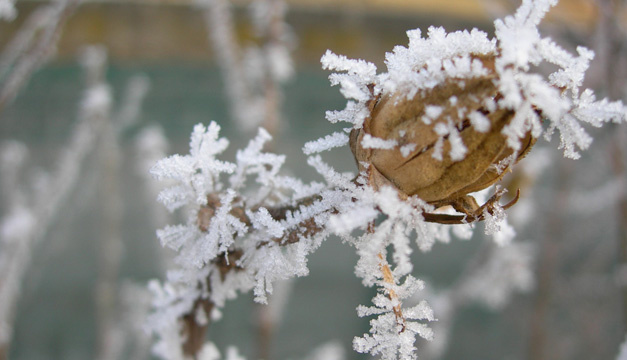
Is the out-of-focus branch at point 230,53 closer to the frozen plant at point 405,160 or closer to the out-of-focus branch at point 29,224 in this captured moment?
the out-of-focus branch at point 29,224

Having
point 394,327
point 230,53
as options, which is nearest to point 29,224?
point 230,53

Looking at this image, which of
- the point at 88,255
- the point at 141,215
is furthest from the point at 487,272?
the point at 88,255

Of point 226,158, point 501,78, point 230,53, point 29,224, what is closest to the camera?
point 501,78

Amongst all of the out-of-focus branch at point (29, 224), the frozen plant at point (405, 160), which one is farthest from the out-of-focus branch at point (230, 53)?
the frozen plant at point (405, 160)

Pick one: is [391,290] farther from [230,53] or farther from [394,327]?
[230,53]

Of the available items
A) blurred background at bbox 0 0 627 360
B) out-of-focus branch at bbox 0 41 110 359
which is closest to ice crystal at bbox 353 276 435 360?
out-of-focus branch at bbox 0 41 110 359

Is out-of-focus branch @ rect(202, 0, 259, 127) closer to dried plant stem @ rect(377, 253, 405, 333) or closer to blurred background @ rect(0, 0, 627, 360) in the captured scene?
blurred background @ rect(0, 0, 627, 360)

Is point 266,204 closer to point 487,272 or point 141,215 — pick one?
point 487,272
